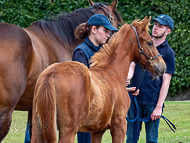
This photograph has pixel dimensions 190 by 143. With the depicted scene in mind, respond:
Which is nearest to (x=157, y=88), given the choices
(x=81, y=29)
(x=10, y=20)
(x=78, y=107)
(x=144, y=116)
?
(x=144, y=116)

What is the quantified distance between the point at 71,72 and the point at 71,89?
16 centimetres

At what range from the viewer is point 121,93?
282 cm

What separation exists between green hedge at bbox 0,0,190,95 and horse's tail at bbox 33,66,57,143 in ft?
22.9

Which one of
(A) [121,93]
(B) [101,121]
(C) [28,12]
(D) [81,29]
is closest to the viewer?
(B) [101,121]

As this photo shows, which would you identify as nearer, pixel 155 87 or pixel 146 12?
pixel 155 87

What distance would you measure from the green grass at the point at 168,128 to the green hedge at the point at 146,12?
1.34 m

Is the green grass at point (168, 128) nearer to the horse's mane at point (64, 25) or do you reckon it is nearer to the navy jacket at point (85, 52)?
the horse's mane at point (64, 25)

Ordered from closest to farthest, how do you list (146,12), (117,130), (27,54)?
(117,130) → (27,54) → (146,12)

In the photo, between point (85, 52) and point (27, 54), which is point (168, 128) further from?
point (27, 54)

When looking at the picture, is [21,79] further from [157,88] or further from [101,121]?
[157,88]

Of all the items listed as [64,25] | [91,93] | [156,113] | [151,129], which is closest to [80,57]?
[91,93]

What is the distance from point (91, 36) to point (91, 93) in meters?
1.10

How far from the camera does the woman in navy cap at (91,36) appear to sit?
3.19m

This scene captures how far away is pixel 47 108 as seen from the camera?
7.00ft
